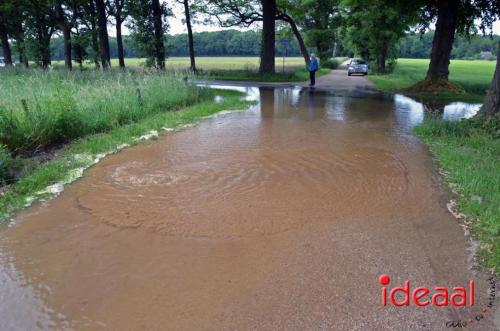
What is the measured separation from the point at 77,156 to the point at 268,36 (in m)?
22.4

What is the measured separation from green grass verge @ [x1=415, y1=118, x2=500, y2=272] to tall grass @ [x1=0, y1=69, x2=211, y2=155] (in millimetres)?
7571

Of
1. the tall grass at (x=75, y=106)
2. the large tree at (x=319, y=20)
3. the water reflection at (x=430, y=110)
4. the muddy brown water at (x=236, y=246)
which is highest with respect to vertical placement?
the large tree at (x=319, y=20)

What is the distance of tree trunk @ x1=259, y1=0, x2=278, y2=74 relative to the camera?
2734cm

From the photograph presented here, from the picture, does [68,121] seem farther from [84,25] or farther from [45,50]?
[45,50]

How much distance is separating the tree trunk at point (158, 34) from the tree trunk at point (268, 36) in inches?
287

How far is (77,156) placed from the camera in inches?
309

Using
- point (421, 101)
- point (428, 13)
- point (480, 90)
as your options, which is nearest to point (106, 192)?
point (421, 101)

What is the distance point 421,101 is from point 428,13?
28.1ft

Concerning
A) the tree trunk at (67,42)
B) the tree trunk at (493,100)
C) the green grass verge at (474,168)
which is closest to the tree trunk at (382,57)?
the tree trunk at (67,42)

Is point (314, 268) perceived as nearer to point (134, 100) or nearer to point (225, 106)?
point (134, 100)

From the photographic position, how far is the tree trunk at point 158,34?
27197 millimetres

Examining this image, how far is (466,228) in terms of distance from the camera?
4848 mm

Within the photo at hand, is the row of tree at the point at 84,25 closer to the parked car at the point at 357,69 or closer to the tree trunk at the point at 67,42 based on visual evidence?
the tree trunk at the point at 67,42

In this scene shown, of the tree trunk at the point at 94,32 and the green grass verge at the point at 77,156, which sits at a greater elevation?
the tree trunk at the point at 94,32
